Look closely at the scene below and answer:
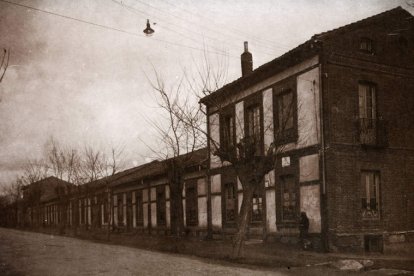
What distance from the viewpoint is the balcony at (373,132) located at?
57.5 ft

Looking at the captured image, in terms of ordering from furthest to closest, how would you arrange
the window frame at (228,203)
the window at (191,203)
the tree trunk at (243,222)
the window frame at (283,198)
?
1. the window at (191,203)
2. the window frame at (228,203)
3. the window frame at (283,198)
4. the tree trunk at (243,222)

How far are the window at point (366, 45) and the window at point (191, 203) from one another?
1234 centimetres

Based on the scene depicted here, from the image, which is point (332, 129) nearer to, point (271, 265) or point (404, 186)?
point (404, 186)

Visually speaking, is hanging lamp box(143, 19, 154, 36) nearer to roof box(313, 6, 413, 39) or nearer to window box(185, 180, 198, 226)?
roof box(313, 6, 413, 39)

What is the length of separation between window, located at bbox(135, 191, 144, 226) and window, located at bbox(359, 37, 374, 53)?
21.1 meters

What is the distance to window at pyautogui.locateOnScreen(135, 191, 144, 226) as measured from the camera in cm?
3444

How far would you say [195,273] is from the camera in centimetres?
1163

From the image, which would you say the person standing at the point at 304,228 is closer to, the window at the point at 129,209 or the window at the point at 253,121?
the window at the point at 253,121

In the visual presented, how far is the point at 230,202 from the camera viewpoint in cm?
2297

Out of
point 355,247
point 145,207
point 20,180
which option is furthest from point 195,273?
point 20,180

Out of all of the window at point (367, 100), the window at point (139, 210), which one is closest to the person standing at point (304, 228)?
the window at point (367, 100)

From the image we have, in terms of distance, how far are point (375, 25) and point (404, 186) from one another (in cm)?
635

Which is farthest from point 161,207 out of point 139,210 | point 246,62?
point 246,62

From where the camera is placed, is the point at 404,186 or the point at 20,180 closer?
the point at 404,186
